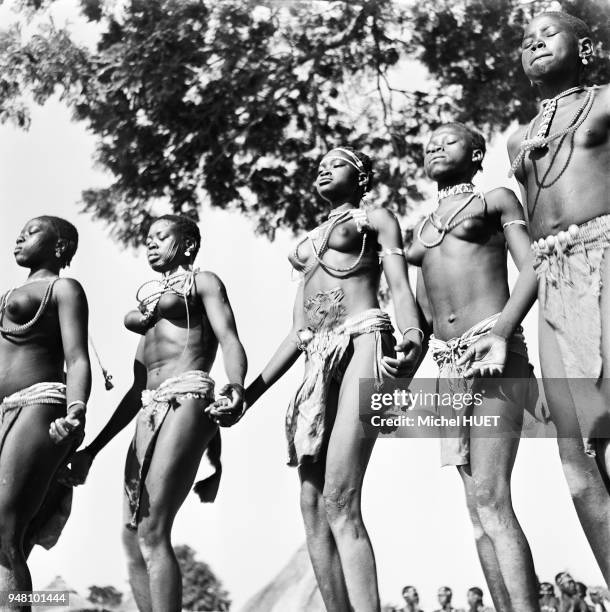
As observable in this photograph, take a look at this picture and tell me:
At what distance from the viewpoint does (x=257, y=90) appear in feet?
30.2

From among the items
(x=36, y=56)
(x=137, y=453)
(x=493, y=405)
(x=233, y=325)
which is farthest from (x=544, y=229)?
(x=36, y=56)

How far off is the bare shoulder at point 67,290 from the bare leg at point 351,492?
4.94 feet

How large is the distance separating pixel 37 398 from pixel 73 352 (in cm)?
27

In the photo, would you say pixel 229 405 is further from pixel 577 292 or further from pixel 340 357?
pixel 577 292

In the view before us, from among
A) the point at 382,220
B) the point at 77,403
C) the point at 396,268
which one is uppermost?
the point at 382,220

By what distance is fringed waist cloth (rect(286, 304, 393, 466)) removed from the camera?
509cm

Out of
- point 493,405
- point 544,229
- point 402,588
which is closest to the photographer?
point 544,229

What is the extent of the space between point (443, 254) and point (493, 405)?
77cm

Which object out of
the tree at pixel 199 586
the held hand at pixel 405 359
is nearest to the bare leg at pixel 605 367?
the held hand at pixel 405 359

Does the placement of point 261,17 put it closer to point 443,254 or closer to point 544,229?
point 443,254

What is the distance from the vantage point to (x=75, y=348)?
5.69 meters

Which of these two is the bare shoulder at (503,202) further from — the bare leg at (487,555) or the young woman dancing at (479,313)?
the bare leg at (487,555)

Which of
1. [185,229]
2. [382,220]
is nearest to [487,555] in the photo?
[382,220]

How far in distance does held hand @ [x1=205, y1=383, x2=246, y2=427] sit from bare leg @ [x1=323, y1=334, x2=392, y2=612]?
0.50 meters
